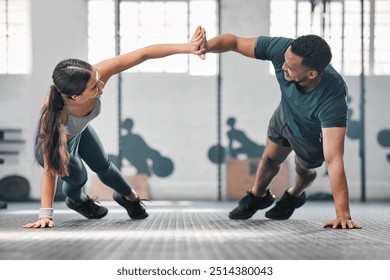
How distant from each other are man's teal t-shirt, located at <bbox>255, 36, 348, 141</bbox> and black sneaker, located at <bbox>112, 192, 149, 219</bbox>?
92 centimetres

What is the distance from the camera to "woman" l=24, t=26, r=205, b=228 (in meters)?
2.10

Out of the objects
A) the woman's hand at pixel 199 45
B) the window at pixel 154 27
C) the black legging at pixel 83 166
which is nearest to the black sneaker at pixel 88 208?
the black legging at pixel 83 166

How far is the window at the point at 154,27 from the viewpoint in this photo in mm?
6797

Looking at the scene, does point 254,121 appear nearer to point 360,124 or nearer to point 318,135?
point 360,124

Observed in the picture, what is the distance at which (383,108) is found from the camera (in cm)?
676

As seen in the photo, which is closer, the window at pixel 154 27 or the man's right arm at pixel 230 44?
Result: the man's right arm at pixel 230 44

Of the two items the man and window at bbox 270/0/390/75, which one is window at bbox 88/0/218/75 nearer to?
window at bbox 270/0/390/75

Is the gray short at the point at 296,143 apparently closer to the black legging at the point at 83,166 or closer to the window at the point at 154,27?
the black legging at the point at 83,166

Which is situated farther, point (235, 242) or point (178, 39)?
point (178, 39)

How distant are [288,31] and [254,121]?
1279 millimetres

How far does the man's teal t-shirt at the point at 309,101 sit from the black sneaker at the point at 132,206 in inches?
36.1

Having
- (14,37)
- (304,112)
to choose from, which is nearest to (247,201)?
(304,112)
